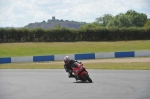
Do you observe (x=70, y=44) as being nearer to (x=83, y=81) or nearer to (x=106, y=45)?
(x=106, y=45)

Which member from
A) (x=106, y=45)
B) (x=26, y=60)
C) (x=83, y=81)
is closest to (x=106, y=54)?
(x=26, y=60)

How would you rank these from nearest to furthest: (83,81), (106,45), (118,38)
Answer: (83,81) → (106,45) → (118,38)

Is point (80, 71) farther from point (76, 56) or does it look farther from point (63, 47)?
point (63, 47)

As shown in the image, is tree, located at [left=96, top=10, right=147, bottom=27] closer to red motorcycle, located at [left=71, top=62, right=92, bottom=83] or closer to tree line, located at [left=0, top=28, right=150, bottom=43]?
tree line, located at [left=0, top=28, right=150, bottom=43]

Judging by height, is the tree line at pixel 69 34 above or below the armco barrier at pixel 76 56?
above

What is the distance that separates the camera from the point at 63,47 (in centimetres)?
4644

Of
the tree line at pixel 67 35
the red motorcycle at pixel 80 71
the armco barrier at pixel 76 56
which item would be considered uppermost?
the tree line at pixel 67 35

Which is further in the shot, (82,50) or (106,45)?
(106,45)

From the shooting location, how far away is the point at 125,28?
48.5m

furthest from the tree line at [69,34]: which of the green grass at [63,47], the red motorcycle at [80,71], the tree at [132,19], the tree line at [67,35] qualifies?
the red motorcycle at [80,71]

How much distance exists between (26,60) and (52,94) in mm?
21068

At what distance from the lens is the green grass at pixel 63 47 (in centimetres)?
4203

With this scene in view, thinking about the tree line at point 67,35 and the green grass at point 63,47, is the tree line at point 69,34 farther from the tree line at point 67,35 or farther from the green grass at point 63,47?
the green grass at point 63,47

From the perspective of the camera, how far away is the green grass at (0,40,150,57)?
42031 millimetres
